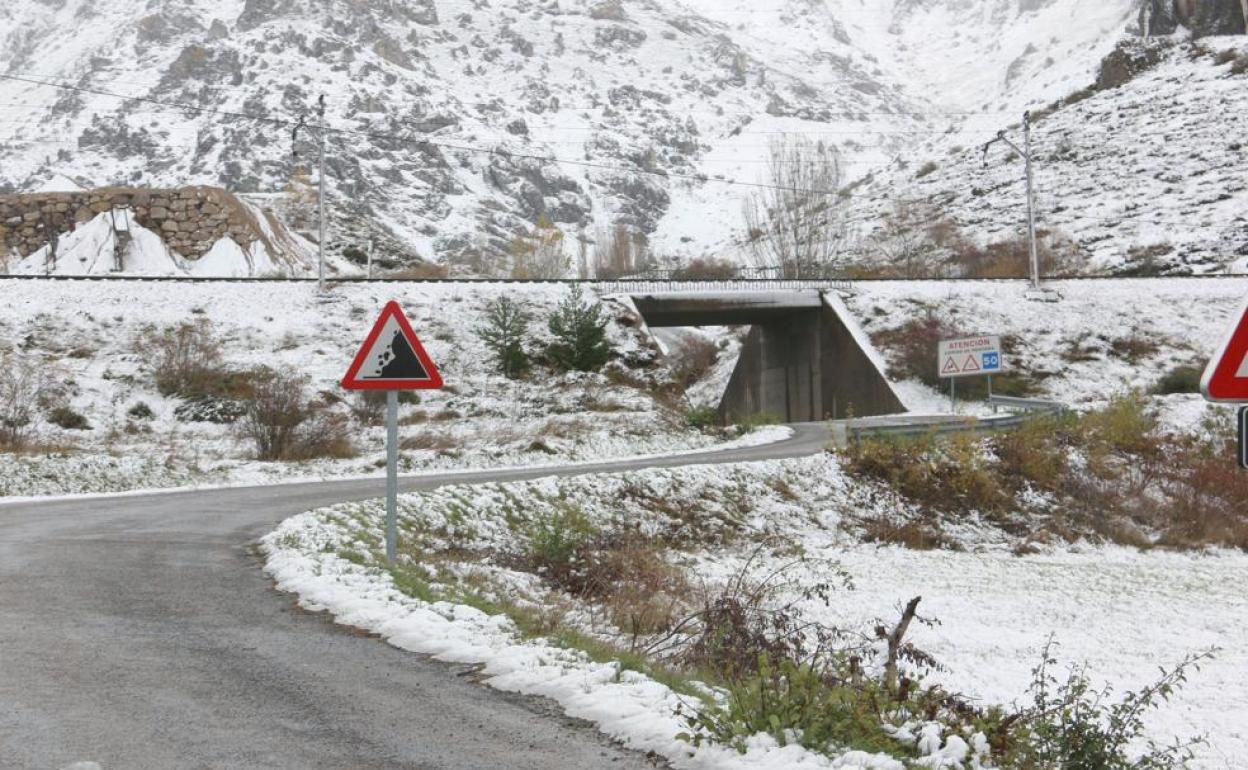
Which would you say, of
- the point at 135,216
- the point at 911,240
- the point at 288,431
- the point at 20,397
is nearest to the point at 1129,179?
the point at 911,240

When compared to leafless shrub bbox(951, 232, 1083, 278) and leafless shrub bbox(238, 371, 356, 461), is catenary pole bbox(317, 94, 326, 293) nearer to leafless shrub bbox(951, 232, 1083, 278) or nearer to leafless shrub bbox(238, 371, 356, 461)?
leafless shrub bbox(238, 371, 356, 461)

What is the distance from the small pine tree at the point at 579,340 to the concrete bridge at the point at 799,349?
5.96 metres

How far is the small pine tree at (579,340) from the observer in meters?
36.7

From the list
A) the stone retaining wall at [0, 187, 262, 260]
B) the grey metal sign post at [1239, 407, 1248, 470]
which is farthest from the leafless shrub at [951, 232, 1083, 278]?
the grey metal sign post at [1239, 407, 1248, 470]

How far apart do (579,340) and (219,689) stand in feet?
104

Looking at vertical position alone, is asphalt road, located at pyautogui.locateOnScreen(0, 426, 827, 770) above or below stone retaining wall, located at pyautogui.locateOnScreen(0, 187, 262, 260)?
below

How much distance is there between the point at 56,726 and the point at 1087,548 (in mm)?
19124

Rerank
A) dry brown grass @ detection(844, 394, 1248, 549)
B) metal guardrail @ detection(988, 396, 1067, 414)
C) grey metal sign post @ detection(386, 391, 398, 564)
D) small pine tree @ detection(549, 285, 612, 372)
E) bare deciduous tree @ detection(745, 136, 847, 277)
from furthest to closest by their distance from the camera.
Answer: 1. bare deciduous tree @ detection(745, 136, 847, 277)
2. small pine tree @ detection(549, 285, 612, 372)
3. metal guardrail @ detection(988, 396, 1067, 414)
4. dry brown grass @ detection(844, 394, 1248, 549)
5. grey metal sign post @ detection(386, 391, 398, 564)

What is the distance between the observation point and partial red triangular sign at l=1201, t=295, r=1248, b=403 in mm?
4145

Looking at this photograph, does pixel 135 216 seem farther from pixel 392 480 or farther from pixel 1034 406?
pixel 392 480

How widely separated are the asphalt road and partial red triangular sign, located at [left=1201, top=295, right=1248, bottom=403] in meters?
3.01

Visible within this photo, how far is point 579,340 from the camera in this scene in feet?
121

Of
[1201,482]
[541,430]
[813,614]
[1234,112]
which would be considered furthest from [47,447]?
[1234,112]

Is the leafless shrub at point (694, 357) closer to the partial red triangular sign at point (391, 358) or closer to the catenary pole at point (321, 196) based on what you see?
the catenary pole at point (321, 196)
